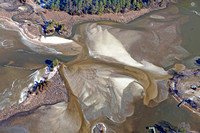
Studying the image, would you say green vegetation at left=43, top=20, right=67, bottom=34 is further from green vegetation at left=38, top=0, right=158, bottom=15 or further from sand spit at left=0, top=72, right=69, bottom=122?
sand spit at left=0, top=72, right=69, bottom=122

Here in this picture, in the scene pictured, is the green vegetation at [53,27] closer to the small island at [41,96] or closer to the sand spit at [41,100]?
the small island at [41,96]

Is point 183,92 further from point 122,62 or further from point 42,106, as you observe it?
point 42,106

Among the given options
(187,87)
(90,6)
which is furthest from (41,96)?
(90,6)

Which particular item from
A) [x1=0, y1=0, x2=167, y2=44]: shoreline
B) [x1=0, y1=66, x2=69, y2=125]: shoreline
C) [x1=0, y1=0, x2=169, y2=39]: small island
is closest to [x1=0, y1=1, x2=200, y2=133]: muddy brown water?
[x1=0, y1=66, x2=69, y2=125]: shoreline

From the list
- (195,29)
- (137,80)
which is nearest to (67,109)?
(137,80)

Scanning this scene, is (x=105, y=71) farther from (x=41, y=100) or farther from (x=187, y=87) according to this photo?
(x=187, y=87)

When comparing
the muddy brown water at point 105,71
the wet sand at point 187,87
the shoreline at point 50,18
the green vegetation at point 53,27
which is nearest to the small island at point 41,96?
the muddy brown water at point 105,71
